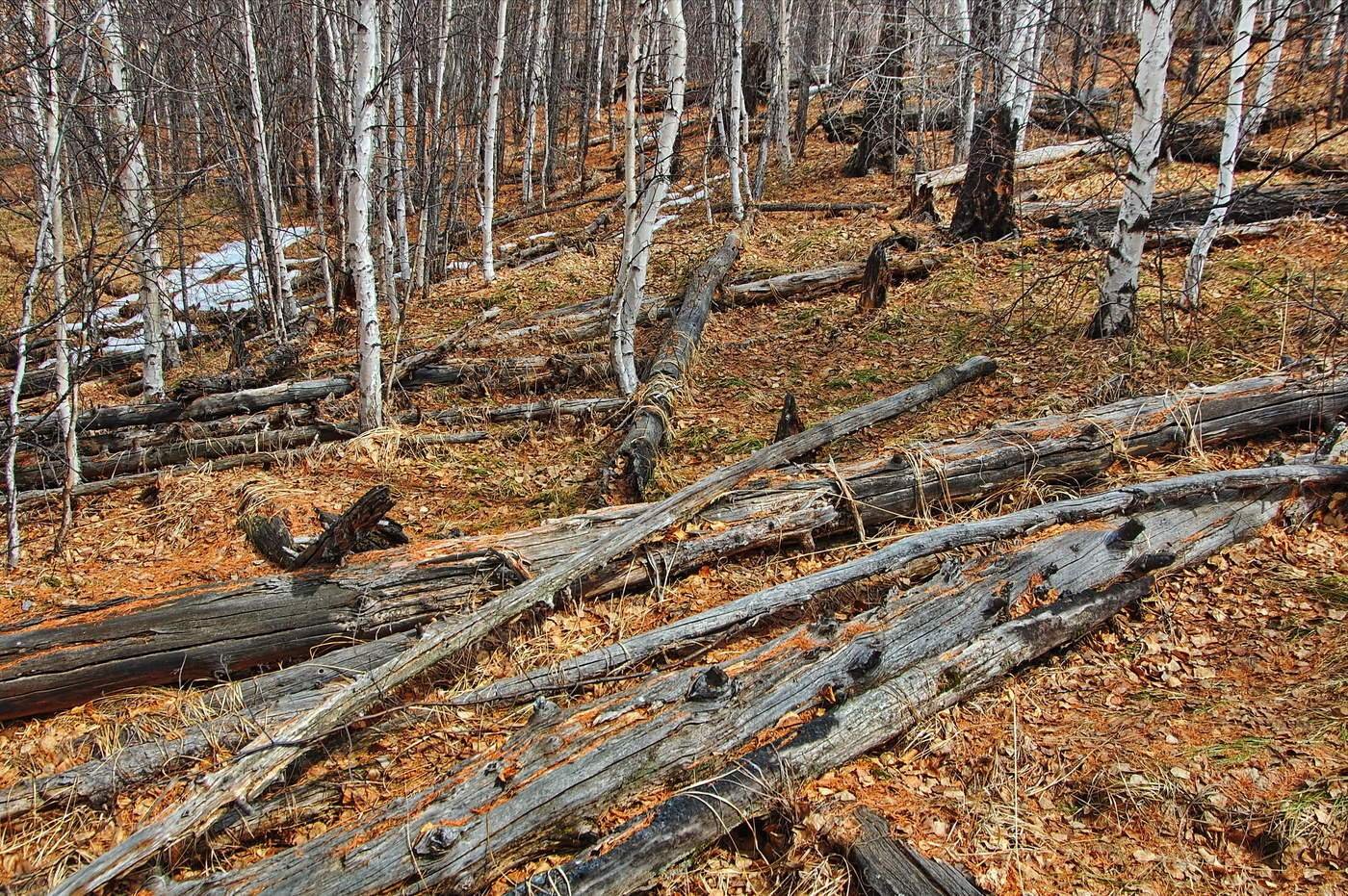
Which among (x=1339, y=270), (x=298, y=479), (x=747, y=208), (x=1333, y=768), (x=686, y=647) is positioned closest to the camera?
(x=1333, y=768)

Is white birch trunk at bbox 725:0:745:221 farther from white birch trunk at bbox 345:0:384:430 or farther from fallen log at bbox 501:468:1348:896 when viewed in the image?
fallen log at bbox 501:468:1348:896

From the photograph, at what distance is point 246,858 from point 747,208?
13802mm

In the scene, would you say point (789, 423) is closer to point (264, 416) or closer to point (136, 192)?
point (264, 416)

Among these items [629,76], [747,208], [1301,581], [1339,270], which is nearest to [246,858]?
[1301,581]

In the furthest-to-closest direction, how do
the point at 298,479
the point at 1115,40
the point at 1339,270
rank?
1. the point at 1115,40
2. the point at 1339,270
3. the point at 298,479

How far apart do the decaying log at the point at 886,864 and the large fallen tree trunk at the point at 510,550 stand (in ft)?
6.93

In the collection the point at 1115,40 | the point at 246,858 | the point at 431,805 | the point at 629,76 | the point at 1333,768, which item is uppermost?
the point at 1115,40

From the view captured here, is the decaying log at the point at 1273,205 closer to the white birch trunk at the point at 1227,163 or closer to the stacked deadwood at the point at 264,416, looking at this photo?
the white birch trunk at the point at 1227,163

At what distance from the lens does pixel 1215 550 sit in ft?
15.1

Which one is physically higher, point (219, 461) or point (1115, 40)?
point (1115, 40)

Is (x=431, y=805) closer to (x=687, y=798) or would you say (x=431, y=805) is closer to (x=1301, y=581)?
(x=687, y=798)

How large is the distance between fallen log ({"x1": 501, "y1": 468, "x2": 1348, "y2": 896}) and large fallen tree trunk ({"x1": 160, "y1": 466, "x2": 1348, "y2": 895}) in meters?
0.02

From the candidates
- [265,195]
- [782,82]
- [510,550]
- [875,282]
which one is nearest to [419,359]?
[265,195]

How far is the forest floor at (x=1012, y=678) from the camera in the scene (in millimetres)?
3055
